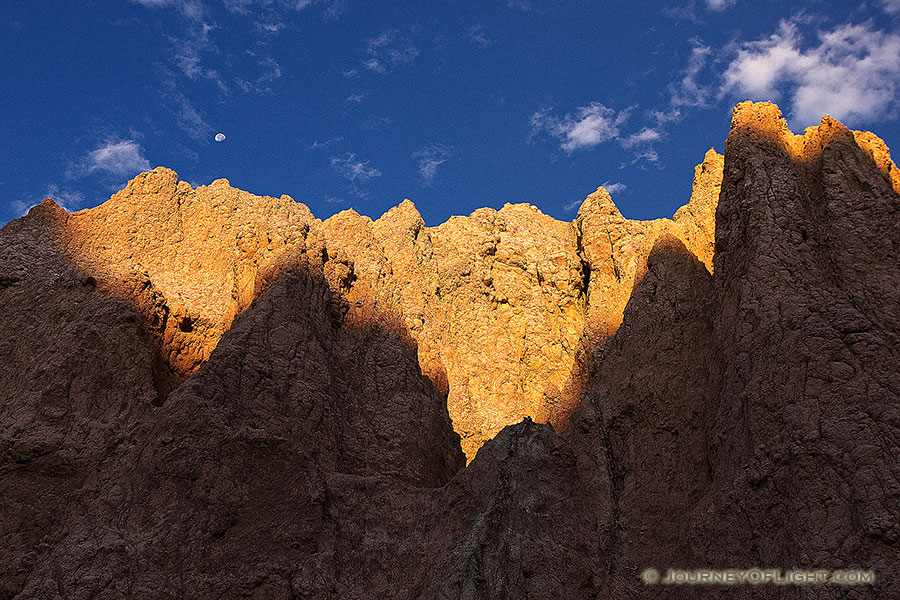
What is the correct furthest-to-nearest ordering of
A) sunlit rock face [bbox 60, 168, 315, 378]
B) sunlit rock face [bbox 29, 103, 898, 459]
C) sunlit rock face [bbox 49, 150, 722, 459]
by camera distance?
sunlit rock face [bbox 49, 150, 722, 459] < sunlit rock face [bbox 29, 103, 898, 459] < sunlit rock face [bbox 60, 168, 315, 378]

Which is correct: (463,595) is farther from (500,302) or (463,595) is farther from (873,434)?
(500,302)

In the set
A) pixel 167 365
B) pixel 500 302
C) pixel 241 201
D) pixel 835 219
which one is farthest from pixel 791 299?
pixel 241 201

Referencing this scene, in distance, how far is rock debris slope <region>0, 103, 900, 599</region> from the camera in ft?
51.5

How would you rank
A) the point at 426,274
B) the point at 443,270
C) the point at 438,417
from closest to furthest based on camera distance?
the point at 438,417, the point at 426,274, the point at 443,270

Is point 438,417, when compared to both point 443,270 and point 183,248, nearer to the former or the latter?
point 443,270

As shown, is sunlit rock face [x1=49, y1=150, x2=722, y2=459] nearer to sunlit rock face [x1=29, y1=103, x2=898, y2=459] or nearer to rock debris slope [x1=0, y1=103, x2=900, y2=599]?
sunlit rock face [x1=29, y1=103, x2=898, y2=459]

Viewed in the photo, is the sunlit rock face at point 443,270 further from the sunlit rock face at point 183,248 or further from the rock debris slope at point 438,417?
the rock debris slope at point 438,417

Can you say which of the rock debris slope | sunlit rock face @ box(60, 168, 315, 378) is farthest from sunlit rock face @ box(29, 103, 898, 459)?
the rock debris slope

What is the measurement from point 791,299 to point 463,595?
10.8 metres

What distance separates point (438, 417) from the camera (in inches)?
936

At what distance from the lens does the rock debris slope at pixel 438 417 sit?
15695 millimetres

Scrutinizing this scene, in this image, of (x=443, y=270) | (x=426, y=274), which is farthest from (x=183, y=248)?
(x=443, y=270)

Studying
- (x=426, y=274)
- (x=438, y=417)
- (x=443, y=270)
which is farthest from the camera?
(x=443, y=270)

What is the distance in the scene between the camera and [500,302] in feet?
102
